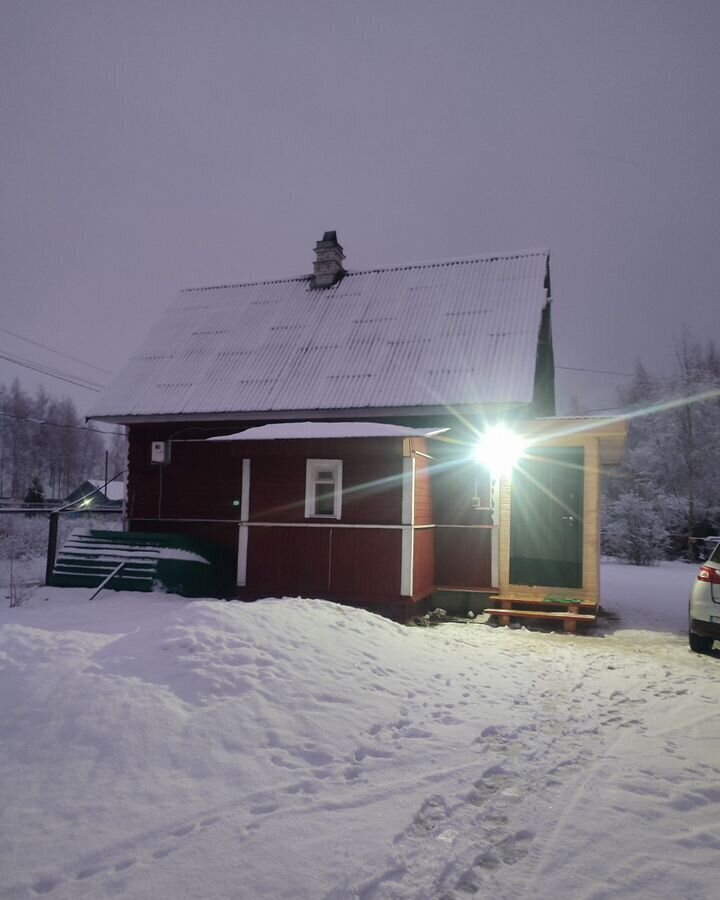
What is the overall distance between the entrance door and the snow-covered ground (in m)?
4.67

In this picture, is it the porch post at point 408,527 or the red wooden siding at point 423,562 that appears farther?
the red wooden siding at point 423,562

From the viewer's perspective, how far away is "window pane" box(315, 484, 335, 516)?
11562 millimetres

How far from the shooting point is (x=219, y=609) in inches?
266

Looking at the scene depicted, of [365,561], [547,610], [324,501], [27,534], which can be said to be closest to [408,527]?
[365,561]

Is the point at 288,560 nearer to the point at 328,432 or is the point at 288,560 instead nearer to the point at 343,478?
the point at 343,478

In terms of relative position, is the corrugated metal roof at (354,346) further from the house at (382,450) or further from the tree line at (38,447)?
the tree line at (38,447)

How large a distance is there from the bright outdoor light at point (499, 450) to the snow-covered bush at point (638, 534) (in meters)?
14.6

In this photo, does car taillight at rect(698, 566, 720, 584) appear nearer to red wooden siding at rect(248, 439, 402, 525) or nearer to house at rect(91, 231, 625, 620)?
house at rect(91, 231, 625, 620)

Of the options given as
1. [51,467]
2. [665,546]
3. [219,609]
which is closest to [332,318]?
[219,609]

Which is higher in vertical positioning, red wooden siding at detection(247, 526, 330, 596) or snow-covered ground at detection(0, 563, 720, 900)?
red wooden siding at detection(247, 526, 330, 596)

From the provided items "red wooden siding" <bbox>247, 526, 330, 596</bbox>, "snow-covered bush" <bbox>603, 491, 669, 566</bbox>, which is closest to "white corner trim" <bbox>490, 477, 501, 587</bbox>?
"red wooden siding" <bbox>247, 526, 330, 596</bbox>

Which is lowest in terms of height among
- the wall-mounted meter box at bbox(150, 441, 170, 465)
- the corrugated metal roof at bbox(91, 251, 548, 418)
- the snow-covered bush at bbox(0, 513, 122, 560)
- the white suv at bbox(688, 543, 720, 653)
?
the snow-covered bush at bbox(0, 513, 122, 560)

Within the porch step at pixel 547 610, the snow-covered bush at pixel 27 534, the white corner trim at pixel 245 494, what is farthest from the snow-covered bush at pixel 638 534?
the snow-covered bush at pixel 27 534

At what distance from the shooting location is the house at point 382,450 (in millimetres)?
11031
